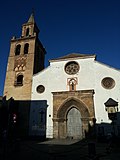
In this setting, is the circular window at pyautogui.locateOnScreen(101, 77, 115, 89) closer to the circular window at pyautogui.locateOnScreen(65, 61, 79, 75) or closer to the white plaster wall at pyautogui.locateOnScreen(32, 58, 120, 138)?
the white plaster wall at pyautogui.locateOnScreen(32, 58, 120, 138)

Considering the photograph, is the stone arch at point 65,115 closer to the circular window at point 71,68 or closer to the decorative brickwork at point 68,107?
the decorative brickwork at point 68,107

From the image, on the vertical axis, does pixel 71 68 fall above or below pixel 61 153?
above

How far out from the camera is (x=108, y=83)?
20.0 m

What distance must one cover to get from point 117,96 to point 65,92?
5.92m

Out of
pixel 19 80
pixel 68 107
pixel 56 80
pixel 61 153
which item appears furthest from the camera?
pixel 19 80

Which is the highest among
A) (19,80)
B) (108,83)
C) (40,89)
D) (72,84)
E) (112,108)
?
(19,80)

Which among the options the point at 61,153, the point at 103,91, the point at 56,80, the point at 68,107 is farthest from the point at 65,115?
the point at 61,153

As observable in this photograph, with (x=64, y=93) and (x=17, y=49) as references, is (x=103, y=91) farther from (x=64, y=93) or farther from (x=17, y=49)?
(x=17, y=49)

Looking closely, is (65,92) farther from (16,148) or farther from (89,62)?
(16,148)

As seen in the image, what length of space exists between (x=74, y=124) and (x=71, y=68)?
22.9 feet

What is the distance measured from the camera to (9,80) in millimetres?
23562

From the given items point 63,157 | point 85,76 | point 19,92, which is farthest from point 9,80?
point 63,157

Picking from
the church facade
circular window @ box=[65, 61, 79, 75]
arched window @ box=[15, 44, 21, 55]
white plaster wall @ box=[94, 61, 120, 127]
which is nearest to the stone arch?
the church facade

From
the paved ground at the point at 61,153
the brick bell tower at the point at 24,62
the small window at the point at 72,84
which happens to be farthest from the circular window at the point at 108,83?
the brick bell tower at the point at 24,62
